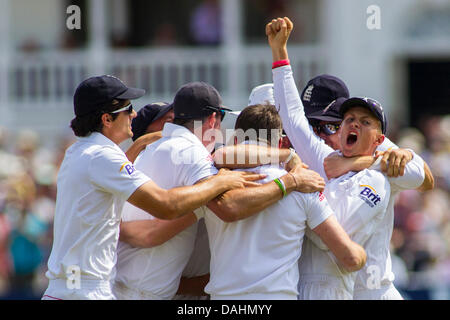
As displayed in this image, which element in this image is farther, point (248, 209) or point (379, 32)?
point (379, 32)

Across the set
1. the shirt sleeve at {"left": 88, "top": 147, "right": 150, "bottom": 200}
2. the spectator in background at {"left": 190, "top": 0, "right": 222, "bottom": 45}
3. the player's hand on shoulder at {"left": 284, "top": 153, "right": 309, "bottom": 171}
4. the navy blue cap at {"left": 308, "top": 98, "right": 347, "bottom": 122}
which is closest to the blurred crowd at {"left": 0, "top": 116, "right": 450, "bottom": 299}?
the navy blue cap at {"left": 308, "top": 98, "right": 347, "bottom": 122}

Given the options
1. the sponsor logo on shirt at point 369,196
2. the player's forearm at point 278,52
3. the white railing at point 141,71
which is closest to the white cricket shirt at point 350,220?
the sponsor logo on shirt at point 369,196

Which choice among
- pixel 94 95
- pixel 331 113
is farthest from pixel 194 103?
pixel 331 113

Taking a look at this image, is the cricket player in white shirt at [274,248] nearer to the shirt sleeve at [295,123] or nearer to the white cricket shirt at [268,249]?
the white cricket shirt at [268,249]

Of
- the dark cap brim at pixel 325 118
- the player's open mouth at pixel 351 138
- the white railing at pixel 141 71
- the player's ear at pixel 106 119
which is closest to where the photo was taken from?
the player's ear at pixel 106 119

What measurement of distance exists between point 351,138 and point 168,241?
4.13 ft

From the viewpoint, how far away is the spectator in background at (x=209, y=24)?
1659cm

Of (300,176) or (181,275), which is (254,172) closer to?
(300,176)

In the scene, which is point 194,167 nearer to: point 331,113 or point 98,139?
point 98,139
